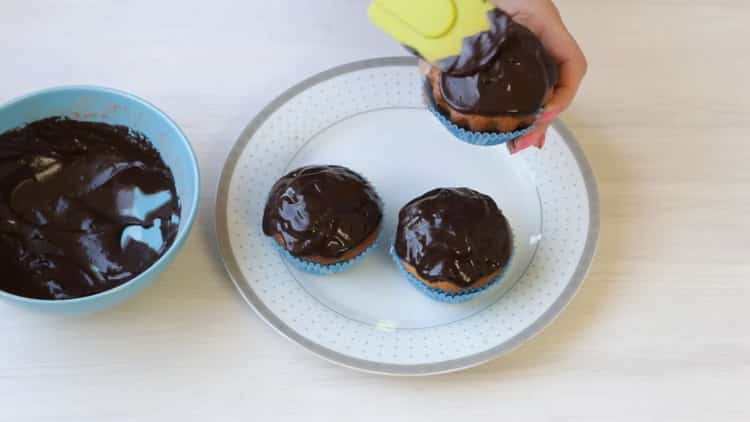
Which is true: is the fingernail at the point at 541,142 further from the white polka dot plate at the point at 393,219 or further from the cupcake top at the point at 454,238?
A: the cupcake top at the point at 454,238

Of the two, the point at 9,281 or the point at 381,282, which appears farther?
the point at 381,282

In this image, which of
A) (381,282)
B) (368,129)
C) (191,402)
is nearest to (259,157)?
(368,129)

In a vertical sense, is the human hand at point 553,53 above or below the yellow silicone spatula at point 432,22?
below

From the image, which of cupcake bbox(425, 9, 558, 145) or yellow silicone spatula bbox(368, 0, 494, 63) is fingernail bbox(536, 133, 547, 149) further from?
yellow silicone spatula bbox(368, 0, 494, 63)

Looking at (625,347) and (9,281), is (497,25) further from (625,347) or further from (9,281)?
(9,281)

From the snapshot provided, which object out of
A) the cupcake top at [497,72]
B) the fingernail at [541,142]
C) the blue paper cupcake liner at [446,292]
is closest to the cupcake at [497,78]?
the cupcake top at [497,72]

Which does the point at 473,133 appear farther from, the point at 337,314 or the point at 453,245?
the point at 337,314
